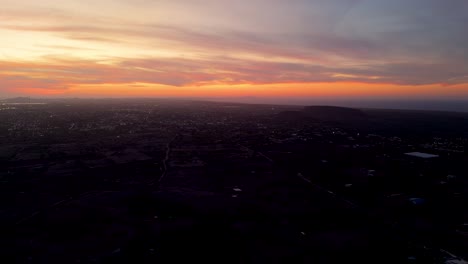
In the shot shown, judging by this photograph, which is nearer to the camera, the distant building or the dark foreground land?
the dark foreground land

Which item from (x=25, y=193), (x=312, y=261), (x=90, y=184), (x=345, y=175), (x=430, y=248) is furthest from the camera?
(x=345, y=175)

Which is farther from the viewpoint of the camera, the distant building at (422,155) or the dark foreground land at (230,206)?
the distant building at (422,155)

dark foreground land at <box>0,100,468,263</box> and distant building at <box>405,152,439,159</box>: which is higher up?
distant building at <box>405,152,439,159</box>

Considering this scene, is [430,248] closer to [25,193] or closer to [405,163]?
[405,163]

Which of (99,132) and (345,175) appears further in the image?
(99,132)

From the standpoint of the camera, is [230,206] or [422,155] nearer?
[230,206]

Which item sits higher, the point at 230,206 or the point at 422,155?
the point at 422,155

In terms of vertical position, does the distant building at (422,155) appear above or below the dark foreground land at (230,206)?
above

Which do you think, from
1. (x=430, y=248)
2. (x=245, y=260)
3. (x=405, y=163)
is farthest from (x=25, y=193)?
(x=405, y=163)
